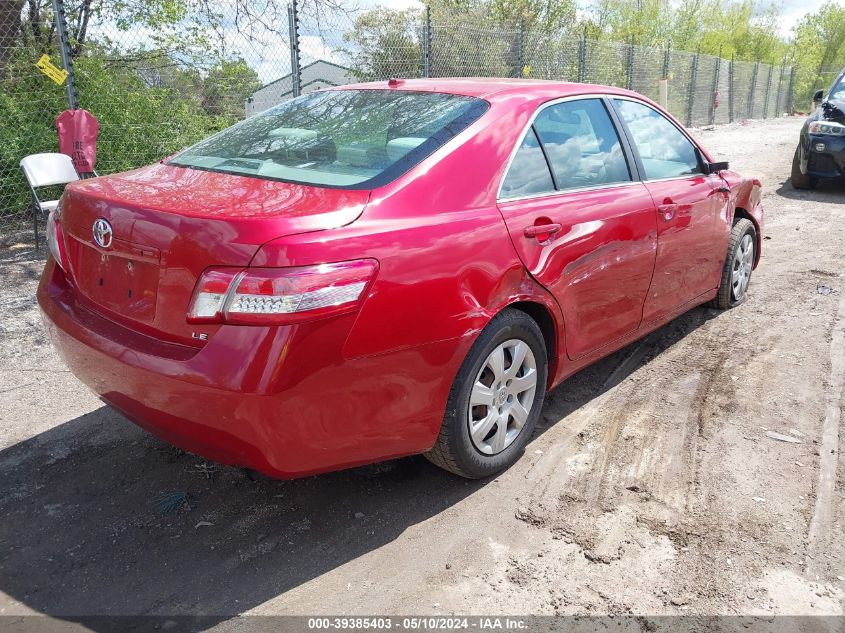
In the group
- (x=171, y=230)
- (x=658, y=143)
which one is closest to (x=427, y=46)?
(x=658, y=143)

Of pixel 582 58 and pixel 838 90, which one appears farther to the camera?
pixel 582 58

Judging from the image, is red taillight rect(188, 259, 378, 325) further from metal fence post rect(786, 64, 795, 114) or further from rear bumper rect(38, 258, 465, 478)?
metal fence post rect(786, 64, 795, 114)

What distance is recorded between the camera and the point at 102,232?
8.43ft

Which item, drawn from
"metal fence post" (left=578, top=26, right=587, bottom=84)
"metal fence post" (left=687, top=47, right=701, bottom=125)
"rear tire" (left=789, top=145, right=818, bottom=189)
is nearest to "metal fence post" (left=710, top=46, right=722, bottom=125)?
"metal fence post" (left=687, top=47, right=701, bottom=125)

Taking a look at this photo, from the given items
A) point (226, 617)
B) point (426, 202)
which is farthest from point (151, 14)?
point (226, 617)

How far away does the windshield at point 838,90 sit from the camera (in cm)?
981

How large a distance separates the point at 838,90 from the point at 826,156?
127cm

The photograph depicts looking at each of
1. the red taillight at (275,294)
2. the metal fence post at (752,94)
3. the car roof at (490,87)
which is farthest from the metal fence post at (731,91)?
the red taillight at (275,294)

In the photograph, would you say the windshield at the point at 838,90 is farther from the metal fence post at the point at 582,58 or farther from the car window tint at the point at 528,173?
the car window tint at the point at 528,173

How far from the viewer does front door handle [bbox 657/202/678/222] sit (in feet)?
12.5

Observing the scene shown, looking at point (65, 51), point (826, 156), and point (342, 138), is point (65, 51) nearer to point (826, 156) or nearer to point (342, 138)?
point (342, 138)

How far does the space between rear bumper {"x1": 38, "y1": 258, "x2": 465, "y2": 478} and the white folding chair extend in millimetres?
4511

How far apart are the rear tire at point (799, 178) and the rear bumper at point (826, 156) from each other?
316 mm

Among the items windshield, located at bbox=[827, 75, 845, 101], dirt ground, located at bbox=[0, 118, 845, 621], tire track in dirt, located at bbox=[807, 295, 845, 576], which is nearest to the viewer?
dirt ground, located at bbox=[0, 118, 845, 621]
